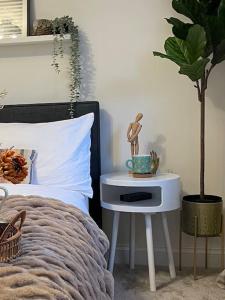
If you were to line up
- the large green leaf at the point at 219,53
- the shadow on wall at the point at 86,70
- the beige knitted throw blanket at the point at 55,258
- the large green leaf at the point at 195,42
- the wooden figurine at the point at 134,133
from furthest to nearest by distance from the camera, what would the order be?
the shadow on wall at the point at 86,70
the wooden figurine at the point at 134,133
the large green leaf at the point at 219,53
the large green leaf at the point at 195,42
the beige knitted throw blanket at the point at 55,258

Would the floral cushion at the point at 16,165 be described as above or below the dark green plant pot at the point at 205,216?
above

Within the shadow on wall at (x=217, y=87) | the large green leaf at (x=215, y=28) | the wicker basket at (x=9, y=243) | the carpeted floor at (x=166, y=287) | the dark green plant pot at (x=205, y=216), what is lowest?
the carpeted floor at (x=166, y=287)

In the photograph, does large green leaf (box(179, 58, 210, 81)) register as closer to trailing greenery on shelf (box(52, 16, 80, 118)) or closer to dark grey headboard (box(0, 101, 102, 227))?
dark grey headboard (box(0, 101, 102, 227))

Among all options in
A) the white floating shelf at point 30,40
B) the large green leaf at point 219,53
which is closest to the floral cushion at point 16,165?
the white floating shelf at point 30,40

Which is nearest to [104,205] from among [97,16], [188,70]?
[188,70]

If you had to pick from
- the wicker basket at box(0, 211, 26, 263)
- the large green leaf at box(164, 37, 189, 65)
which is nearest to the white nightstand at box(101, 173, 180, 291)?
the large green leaf at box(164, 37, 189, 65)

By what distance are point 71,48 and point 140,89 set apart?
0.56 m

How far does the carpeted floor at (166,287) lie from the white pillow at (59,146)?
0.59 m

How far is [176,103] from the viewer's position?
2.52 meters

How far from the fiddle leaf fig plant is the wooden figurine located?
398mm

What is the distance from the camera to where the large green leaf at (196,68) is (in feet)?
6.61

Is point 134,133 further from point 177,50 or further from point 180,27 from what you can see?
point 180,27

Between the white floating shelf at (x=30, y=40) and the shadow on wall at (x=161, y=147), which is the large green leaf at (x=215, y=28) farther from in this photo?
the white floating shelf at (x=30, y=40)

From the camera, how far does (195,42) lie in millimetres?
2037
